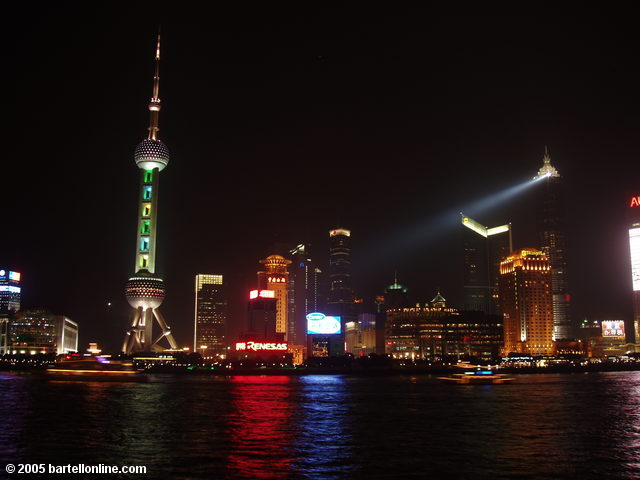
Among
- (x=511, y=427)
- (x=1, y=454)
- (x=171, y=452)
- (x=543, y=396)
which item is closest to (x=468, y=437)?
(x=511, y=427)

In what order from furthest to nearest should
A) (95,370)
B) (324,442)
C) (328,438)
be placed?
(95,370)
(328,438)
(324,442)

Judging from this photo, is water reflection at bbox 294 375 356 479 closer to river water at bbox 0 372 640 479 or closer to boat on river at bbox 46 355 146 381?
river water at bbox 0 372 640 479

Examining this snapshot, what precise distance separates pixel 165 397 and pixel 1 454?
4781 cm

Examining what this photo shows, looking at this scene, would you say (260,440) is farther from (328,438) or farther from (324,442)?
(328,438)

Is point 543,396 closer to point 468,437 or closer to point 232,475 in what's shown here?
point 468,437

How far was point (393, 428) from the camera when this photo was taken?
166 ft

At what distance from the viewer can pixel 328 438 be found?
44094 mm

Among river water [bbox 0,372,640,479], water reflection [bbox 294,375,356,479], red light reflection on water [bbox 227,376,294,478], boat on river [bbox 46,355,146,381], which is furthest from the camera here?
boat on river [bbox 46,355,146,381]

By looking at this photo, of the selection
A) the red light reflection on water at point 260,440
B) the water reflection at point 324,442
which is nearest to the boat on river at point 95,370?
the red light reflection on water at point 260,440

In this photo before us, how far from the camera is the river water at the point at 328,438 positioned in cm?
3291

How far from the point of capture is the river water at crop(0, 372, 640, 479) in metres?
32.9

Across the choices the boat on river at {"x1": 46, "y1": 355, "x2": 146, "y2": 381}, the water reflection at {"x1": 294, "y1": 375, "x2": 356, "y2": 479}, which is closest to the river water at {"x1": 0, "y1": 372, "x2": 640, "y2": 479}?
the water reflection at {"x1": 294, "y1": 375, "x2": 356, "y2": 479}

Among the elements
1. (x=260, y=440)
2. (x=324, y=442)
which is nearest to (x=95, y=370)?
(x=260, y=440)

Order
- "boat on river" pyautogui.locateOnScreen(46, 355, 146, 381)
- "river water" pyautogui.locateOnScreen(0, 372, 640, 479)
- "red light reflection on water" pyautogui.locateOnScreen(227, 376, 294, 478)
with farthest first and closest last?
"boat on river" pyautogui.locateOnScreen(46, 355, 146, 381) < "river water" pyautogui.locateOnScreen(0, 372, 640, 479) < "red light reflection on water" pyautogui.locateOnScreen(227, 376, 294, 478)
